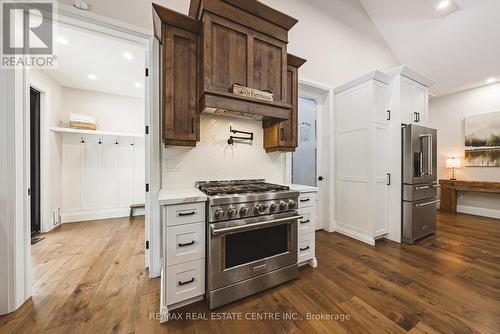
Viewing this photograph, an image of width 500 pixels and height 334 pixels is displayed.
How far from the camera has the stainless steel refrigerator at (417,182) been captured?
2.97 meters

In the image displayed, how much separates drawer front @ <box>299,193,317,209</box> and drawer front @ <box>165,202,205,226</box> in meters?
1.13

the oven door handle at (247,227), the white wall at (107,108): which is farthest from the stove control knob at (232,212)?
the white wall at (107,108)

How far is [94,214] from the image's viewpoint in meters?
4.20

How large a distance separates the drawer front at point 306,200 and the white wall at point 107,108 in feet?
14.6

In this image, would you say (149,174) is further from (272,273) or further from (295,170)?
(295,170)

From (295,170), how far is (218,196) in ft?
6.46

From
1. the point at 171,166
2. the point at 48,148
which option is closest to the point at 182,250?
the point at 171,166

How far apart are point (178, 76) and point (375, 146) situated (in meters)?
2.85

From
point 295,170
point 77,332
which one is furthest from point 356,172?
point 77,332

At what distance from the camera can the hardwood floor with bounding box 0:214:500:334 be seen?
4.82ft

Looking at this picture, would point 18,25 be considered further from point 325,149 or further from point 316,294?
point 325,149

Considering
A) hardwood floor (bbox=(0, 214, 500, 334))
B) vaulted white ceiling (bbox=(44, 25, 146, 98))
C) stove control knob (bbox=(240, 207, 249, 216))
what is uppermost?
vaulted white ceiling (bbox=(44, 25, 146, 98))

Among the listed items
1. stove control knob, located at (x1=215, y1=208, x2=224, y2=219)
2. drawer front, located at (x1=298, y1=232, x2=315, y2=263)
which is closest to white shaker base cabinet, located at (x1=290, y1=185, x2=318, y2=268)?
drawer front, located at (x1=298, y1=232, x2=315, y2=263)

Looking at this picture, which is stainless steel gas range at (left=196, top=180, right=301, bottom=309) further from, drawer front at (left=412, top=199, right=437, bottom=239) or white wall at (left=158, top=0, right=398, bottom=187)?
drawer front at (left=412, top=199, right=437, bottom=239)
